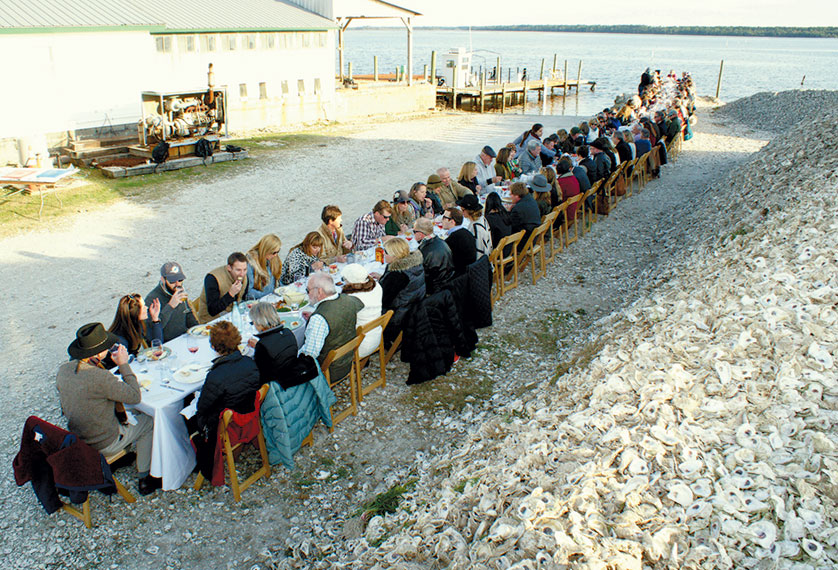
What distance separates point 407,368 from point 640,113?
→ 15945 mm

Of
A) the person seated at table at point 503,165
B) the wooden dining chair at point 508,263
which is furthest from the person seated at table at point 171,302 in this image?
the person seated at table at point 503,165

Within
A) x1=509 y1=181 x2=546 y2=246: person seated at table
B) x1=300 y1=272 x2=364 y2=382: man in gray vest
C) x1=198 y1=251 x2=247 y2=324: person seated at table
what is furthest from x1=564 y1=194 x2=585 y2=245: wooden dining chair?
x1=198 y1=251 x2=247 y2=324: person seated at table

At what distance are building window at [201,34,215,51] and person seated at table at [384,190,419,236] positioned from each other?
695 inches

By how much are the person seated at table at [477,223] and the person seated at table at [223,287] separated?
2818mm

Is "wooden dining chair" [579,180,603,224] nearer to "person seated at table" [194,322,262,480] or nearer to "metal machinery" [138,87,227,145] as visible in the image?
"person seated at table" [194,322,262,480]

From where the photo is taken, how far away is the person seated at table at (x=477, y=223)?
25.1ft

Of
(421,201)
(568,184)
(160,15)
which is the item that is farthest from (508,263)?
(160,15)

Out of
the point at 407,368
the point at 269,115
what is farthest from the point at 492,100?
the point at 407,368

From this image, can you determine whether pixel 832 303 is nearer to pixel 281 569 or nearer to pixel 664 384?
pixel 664 384

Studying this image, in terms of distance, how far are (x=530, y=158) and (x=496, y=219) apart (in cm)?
476

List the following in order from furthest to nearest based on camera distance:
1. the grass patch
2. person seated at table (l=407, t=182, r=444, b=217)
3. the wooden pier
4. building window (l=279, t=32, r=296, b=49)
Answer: the wooden pier → building window (l=279, t=32, r=296, b=49) → person seated at table (l=407, t=182, r=444, b=217) → the grass patch

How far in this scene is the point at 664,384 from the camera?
466 centimetres

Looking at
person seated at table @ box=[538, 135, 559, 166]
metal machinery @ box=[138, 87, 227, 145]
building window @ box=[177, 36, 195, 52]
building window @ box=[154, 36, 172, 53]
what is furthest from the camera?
building window @ box=[177, 36, 195, 52]

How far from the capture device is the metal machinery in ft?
50.8
